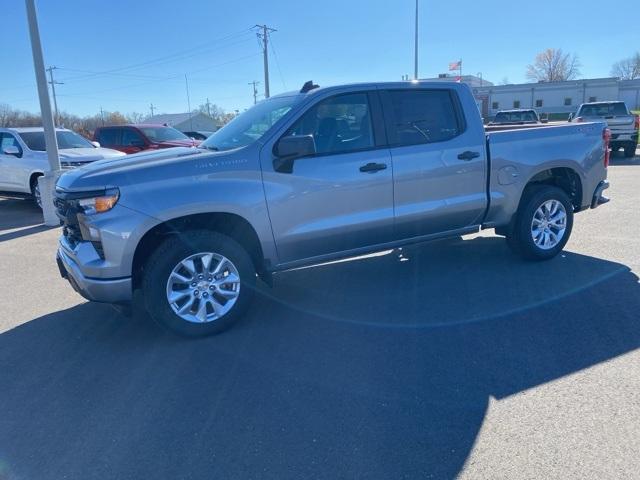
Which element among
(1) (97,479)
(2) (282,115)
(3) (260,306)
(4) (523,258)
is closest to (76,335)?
(3) (260,306)

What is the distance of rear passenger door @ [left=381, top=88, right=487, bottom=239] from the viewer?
15.5ft

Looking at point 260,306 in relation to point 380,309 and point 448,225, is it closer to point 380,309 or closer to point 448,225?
point 380,309

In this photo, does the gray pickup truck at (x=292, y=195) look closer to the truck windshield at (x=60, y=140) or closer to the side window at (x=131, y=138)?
the truck windshield at (x=60, y=140)

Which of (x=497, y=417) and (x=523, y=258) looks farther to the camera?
(x=523, y=258)

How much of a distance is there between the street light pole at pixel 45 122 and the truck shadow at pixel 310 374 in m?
5.22

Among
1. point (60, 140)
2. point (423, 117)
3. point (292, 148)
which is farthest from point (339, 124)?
point (60, 140)

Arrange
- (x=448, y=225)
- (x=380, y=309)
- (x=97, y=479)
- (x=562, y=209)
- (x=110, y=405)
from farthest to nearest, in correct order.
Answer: (x=562, y=209), (x=448, y=225), (x=380, y=309), (x=110, y=405), (x=97, y=479)

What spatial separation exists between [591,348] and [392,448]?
6.32 feet

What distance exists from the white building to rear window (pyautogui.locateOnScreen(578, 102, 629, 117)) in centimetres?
4237

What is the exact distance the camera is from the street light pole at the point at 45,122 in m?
9.12

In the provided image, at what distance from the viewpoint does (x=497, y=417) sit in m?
2.91

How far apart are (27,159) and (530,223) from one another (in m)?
10.2

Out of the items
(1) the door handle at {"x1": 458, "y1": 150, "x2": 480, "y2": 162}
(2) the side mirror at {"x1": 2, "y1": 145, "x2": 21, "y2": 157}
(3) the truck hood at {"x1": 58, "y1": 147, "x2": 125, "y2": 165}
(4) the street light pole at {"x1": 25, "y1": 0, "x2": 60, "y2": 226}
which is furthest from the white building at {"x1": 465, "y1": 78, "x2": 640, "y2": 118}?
(1) the door handle at {"x1": 458, "y1": 150, "x2": 480, "y2": 162}

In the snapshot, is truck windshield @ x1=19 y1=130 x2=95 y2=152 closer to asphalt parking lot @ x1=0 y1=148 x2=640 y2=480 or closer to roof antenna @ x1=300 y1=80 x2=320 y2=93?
asphalt parking lot @ x1=0 y1=148 x2=640 y2=480
